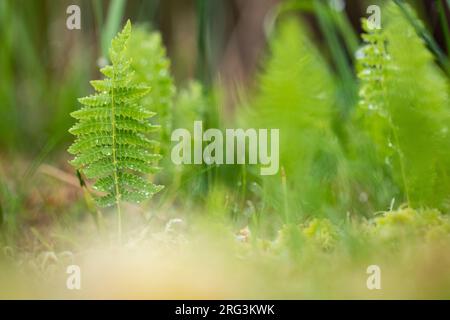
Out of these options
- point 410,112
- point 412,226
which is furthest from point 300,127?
point 412,226

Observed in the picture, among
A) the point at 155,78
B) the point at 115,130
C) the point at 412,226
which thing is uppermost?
the point at 155,78

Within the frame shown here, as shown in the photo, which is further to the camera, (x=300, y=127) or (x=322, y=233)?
(x=300, y=127)

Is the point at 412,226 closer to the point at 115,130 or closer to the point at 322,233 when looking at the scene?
the point at 322,233

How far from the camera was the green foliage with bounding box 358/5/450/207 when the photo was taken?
3.28 ft

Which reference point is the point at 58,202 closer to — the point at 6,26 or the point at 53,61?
the point at 6,26

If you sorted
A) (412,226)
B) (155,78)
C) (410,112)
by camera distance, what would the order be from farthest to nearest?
(155,78) < (410,112) < (412,226)

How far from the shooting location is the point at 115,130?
0.90 m

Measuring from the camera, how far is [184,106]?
1.45 m

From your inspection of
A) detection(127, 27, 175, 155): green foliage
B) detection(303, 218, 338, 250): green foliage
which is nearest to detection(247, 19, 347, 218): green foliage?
detection(303, 218, 338, 250): green foliage

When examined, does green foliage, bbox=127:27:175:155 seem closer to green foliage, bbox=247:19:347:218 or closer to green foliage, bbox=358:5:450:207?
green foliage, bbox=247:19:347:218

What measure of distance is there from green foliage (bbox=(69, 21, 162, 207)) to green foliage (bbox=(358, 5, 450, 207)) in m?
0.36

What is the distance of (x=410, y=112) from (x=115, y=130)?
0.41m

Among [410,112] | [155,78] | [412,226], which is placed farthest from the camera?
[155,78]
